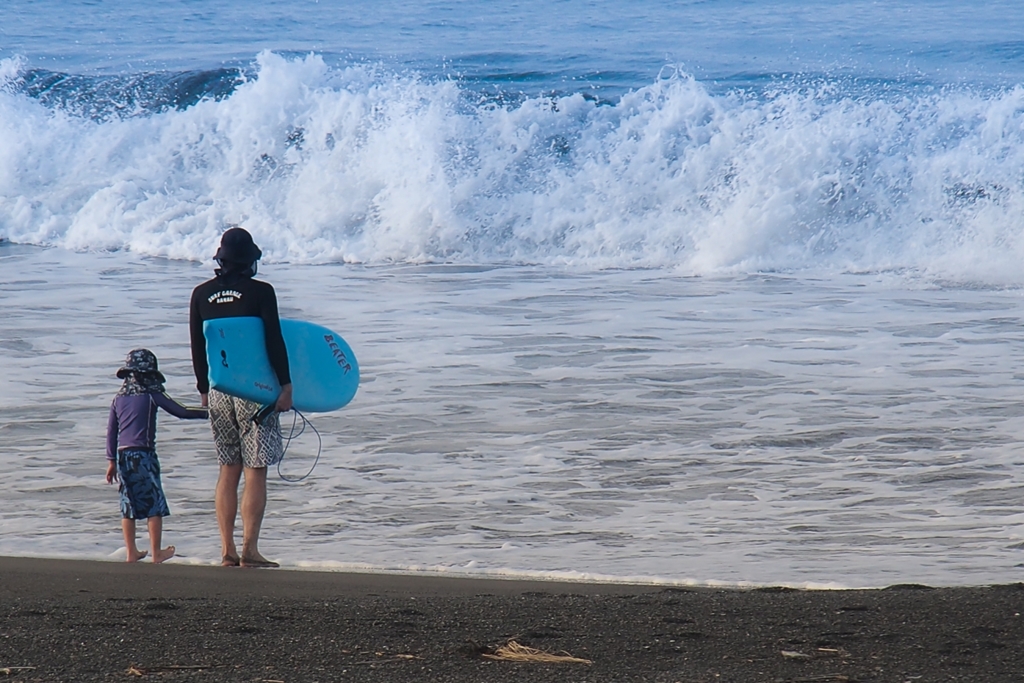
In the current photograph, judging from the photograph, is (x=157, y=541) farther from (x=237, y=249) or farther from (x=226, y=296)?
(x=237, y=249)

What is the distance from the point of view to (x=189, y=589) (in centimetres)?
453

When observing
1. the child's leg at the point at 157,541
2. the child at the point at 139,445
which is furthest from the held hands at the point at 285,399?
the child's leg at the point at 157,541

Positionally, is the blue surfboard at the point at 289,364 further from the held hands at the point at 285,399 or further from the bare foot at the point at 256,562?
the bare foot at the point at 256,562

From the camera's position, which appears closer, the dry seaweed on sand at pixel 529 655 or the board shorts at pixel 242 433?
the dry seaweed on sand at pixel 529 655

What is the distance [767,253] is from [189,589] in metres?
11.3

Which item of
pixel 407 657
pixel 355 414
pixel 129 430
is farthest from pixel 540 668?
pixel 355 414

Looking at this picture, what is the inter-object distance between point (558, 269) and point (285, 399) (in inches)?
381

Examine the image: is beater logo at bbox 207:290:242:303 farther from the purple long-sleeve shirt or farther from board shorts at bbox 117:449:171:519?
board shorts at bbox 117:449:171:519

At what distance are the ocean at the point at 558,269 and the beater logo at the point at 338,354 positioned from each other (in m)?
0.68

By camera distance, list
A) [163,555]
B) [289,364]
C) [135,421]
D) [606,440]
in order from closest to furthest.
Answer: [163,555] → [135,421] → [289,364] → [606,440]

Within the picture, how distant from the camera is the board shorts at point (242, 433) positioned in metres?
5.20

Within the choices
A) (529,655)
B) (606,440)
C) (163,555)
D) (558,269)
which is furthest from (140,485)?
(558,269)

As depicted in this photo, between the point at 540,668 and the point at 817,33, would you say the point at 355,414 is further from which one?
the point at 817,33

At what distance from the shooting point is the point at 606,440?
6973 mm
